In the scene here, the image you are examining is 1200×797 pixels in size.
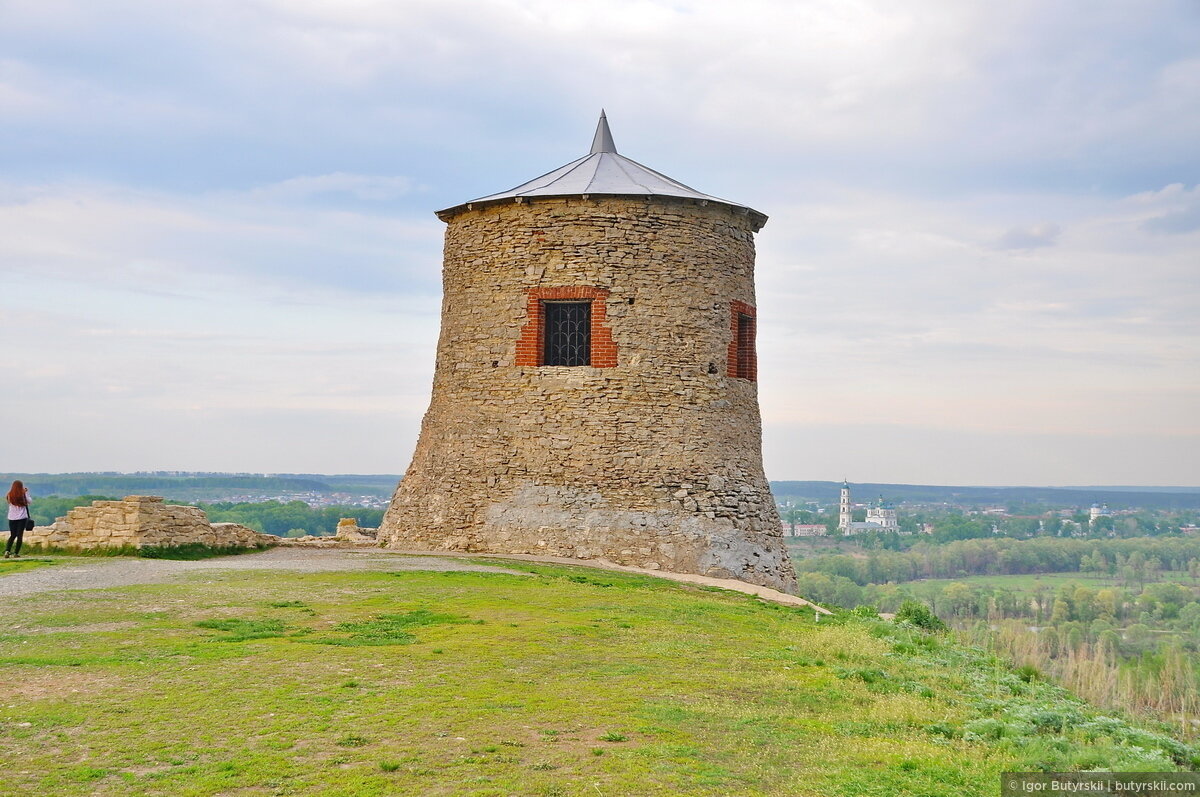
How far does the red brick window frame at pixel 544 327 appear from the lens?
60.4 ft

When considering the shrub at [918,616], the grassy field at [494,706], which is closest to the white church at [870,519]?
the shrub at [918,616]

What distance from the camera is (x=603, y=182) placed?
768 inches

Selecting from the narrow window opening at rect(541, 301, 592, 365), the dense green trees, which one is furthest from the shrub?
the dense green trees

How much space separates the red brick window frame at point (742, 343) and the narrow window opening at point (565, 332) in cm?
280

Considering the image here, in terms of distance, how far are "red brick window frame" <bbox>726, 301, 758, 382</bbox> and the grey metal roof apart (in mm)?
1907

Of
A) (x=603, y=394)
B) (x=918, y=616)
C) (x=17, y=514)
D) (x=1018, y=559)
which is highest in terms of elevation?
(x=603, y=394)

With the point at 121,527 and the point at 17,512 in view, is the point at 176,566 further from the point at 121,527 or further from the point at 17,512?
the point at 17,512

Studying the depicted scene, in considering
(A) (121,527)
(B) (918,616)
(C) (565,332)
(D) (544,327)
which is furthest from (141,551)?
(B) (918,616)

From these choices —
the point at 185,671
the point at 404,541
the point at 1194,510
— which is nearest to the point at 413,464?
the point at 404,541

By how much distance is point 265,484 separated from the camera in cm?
10200

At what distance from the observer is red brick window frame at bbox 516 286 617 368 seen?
18.4m

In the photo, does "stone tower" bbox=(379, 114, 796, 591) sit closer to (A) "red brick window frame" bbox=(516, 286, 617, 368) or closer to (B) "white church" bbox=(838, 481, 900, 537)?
(A) "red brick window frame" bbox=(516, 286, 617, 368)

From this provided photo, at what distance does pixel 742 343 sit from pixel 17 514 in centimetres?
1290

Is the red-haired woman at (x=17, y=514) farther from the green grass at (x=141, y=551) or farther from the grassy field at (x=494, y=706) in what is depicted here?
the grassy field at (x=494, y=706)
